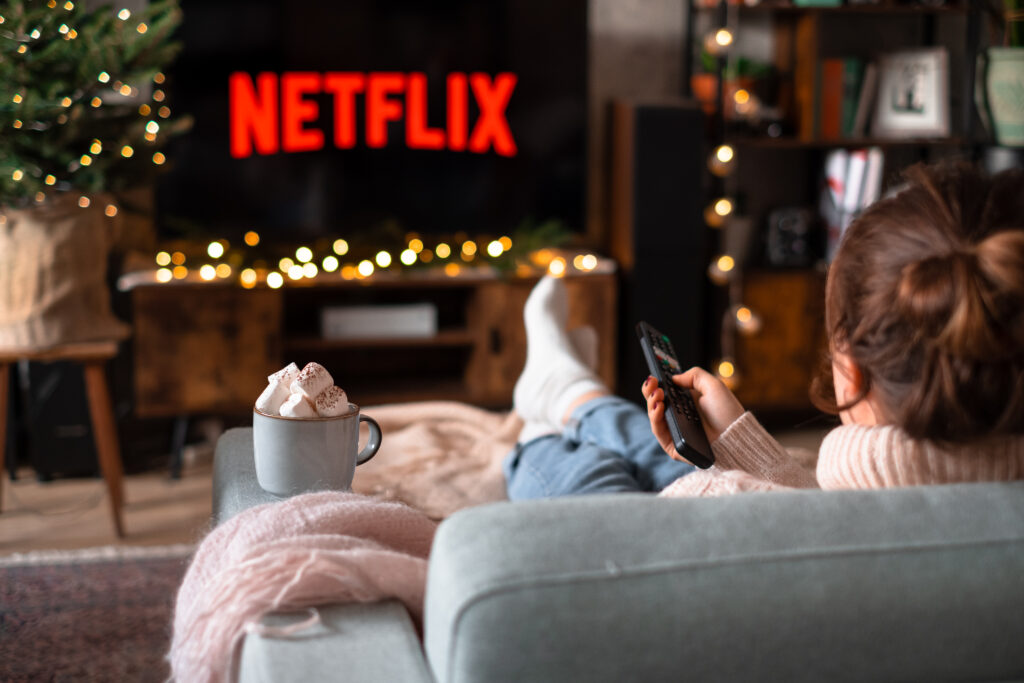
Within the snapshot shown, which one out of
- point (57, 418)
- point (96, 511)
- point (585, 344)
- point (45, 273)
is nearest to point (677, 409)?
point (585, 344)

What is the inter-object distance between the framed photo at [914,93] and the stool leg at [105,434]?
7.98ft

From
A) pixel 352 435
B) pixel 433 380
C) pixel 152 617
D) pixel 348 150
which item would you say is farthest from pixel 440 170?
pixel 352 435

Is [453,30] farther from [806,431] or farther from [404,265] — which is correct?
[806,431]

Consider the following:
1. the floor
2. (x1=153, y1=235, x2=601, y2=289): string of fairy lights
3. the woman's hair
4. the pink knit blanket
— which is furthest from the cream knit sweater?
(x1=153, y1=235, x2=601, y2=289): string of fairy lights

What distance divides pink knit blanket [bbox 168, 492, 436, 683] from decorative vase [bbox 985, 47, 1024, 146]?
104 inches

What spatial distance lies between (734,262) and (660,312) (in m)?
0.30

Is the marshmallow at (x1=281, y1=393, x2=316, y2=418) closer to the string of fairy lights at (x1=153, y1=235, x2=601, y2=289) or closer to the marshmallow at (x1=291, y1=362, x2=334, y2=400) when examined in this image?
the marshmallow at (x1=291, y1=362, x2=334, y2=400)

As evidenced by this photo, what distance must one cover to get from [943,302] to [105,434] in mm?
2077

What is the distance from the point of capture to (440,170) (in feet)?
10.8

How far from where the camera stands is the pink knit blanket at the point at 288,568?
31.0 inches

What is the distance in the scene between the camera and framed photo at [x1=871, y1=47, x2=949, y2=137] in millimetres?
3381

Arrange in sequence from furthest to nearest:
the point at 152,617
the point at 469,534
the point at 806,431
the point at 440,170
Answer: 1. the point at 806,431
2. the point at 440,170
3. the point at 152,617
4. the point at 469,534

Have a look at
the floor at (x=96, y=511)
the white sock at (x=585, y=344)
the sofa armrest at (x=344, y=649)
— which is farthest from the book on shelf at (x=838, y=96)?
the sofa armrest at (x=344, y=649)

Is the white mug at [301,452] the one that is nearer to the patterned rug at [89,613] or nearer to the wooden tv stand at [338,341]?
the patterned rug at [89,613]
